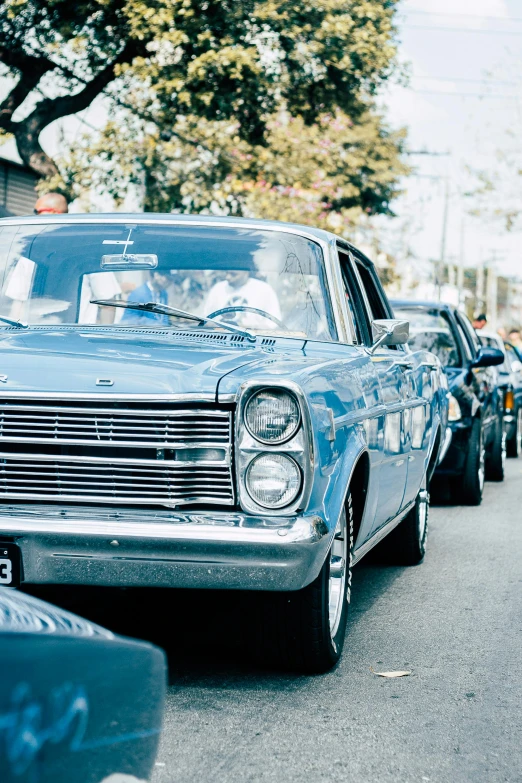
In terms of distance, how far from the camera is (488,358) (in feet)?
35.1

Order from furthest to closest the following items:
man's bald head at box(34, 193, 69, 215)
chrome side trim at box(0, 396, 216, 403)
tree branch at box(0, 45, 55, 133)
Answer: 1. tree branch at box(0, 45, 55, 133)
2. man's bald head at box(34, 193, 69, 215)
3. chrome side trim at box(0, 396, 216, 403)

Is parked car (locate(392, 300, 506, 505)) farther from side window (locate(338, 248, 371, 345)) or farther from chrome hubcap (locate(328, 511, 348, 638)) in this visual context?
chrome hubcap (locate(328, 511, 348, 638))

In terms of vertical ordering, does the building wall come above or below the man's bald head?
above

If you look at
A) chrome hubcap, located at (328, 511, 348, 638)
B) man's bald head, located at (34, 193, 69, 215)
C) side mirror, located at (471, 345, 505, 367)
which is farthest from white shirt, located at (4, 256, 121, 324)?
side mirror, located at (471, 345, 505, 367)

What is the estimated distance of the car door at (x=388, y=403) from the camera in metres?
5.46

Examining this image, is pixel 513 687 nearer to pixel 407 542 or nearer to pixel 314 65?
pixel 407 542

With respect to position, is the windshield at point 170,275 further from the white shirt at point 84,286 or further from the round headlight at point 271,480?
the round headlight at point 271,480

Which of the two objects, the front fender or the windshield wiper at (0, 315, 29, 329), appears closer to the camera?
the front fender

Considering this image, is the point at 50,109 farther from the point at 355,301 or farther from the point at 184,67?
the point at 355,301

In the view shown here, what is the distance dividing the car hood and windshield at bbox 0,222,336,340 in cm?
76

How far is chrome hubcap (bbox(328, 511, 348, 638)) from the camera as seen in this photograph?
15.7 ft

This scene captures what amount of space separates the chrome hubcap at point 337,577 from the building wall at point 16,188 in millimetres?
18071

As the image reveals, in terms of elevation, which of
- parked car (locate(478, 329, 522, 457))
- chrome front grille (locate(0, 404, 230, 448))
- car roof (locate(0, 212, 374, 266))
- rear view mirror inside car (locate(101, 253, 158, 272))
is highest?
car roof (locate(0, 212, 374, 266))

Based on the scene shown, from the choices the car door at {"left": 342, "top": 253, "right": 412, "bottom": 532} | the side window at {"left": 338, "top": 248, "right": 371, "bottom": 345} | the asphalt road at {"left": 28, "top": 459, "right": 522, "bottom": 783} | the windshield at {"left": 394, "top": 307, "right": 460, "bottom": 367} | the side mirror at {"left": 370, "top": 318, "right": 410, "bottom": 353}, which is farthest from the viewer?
the windshield at {"left": 394, "top": 307, "right": 460, "bottom": 367}
